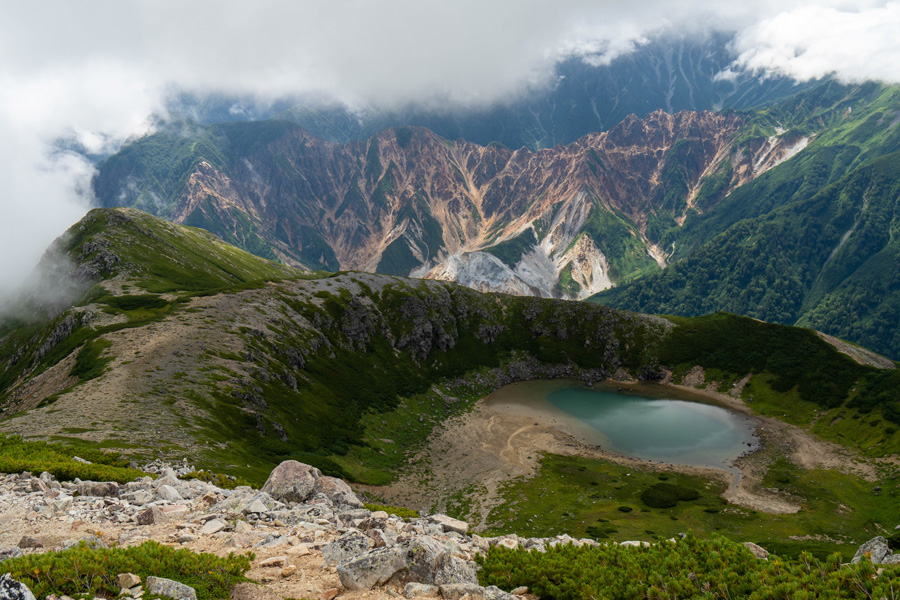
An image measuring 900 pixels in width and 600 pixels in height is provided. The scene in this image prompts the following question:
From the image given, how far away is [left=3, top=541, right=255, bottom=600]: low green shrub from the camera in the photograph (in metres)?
12.4

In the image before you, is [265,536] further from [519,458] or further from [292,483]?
[519,458]

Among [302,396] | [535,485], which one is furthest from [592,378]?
[302,396]

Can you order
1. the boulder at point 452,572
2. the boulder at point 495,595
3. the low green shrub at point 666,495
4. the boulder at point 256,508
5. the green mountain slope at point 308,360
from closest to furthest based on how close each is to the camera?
the boulder at point 495,595, the boulder at point 452,572, the boulder at point 256,508, the green mountain slope at point 308,360, the low green shrub at point 666,495

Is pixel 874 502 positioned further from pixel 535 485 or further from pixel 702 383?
pixel 702 383

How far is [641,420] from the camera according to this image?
5310 inches

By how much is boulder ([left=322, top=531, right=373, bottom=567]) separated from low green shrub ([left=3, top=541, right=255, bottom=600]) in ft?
9.77

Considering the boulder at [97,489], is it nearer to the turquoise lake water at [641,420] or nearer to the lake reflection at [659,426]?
the turquoise lake water at [641,420]

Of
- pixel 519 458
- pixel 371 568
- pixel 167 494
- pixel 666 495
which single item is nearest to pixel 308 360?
pixel 519 458

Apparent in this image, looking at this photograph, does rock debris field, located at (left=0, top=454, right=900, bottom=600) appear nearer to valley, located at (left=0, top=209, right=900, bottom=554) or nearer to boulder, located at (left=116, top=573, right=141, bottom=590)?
boulder, located at (left=116, top=573, right=141, bottom=590)

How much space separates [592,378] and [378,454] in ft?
358

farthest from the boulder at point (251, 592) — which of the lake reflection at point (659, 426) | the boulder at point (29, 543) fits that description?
the lake reflection at point (659, 426)

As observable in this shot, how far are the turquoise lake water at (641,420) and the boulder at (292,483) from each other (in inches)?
3897

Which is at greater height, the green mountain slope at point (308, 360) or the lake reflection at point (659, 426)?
the green mountain slope at point (308, 360)

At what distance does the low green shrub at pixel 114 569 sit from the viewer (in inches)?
490
